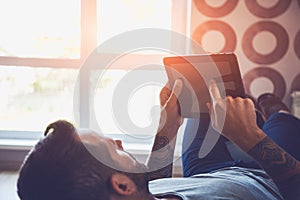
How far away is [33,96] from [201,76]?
5.97 feet

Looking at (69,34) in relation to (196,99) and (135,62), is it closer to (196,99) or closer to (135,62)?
(135,62)

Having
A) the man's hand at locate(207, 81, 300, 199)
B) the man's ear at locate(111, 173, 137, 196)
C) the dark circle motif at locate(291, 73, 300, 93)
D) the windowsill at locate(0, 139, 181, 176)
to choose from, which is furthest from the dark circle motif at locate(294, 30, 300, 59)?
the man's ear at locate(111, 173, 137, 196)

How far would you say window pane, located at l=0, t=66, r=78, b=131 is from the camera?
8.93ft

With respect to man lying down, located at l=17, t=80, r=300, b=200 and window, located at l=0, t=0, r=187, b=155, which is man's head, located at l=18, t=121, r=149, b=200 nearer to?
man lying down, located at l=17, t=80, r=300, b=200

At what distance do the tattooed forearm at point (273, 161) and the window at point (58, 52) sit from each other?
1.53m

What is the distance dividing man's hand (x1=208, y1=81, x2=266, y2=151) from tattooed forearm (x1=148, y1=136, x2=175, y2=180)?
1.61 feet

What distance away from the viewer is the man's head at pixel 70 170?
31.8 inches

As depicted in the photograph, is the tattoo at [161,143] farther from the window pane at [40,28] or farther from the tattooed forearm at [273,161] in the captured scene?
the window pane at [40,28]

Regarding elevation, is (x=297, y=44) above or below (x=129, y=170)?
above

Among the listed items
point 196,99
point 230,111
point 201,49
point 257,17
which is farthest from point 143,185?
point 257,17

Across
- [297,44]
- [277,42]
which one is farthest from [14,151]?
[297,44]

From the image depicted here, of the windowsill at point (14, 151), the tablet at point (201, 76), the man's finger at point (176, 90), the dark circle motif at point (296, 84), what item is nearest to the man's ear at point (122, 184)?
the tablet at point (201, 76)

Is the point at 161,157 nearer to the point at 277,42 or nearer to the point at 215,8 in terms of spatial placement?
the point at 215,8

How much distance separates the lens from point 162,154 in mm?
1416
